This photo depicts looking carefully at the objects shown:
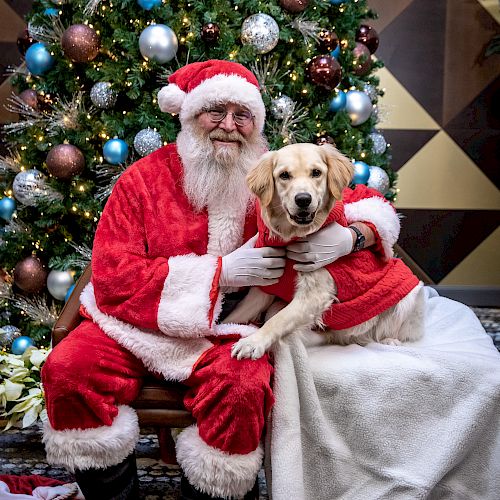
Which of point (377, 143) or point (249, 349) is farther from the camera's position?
point (377, 143)

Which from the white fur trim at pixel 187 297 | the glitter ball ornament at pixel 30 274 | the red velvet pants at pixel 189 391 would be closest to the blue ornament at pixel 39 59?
the glitter ball ornament at pixel 30 274

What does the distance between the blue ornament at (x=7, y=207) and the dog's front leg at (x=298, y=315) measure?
1717 mm

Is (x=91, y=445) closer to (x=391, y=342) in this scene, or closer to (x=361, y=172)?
(x=391, y=342)

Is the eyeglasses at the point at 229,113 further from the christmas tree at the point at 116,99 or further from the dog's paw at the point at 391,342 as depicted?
the dog's paw at the point at 391,342

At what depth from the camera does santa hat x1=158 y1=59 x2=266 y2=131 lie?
6.29 ft

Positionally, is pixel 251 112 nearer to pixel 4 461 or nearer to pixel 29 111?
pixel 29 111

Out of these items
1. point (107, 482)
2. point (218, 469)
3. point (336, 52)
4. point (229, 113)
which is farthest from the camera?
point (336, 52)

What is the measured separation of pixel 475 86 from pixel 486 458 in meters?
2.82

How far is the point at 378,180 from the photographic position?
2906 mm

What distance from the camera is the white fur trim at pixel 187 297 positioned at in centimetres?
175

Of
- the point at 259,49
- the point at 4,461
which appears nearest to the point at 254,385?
the point at 4,461

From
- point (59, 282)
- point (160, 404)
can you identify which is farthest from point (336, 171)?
point (59, 282)

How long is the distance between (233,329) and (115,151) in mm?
1191

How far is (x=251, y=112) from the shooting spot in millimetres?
1981
